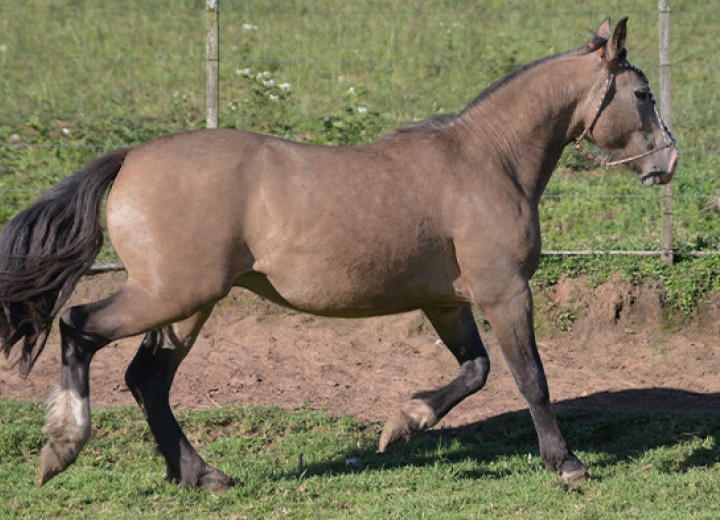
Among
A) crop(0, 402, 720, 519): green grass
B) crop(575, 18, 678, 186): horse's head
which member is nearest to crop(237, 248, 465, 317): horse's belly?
crop(0, 402, 720, 519): green grass

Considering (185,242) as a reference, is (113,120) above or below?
below

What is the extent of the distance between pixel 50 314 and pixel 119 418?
1.67m

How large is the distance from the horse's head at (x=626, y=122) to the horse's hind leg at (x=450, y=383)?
1.28m

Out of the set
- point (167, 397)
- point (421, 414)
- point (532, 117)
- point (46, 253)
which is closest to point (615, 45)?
point (532, 117)

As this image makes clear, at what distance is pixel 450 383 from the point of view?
5.75 meters

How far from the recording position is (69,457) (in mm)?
4828

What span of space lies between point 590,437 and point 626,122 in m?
2.13

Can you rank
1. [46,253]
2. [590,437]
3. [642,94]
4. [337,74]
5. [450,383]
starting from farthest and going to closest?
1. [337,74]
2. [590,437]
3. [450,383]
4. [642,94]
5. [46,253]

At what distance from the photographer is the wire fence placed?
9.75m

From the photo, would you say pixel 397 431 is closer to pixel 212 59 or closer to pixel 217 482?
pixel 217 482

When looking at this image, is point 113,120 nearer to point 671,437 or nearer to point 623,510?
point 671,437

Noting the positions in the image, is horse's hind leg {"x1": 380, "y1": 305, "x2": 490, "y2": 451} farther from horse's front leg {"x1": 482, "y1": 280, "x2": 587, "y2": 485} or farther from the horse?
horse's front leg {"x1": 482, "y1": 280, "x2": 587, "y2": 485}

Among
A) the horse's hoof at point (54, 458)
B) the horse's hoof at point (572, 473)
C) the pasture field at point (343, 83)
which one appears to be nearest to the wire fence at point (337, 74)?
the pasture field at point (343, 83)

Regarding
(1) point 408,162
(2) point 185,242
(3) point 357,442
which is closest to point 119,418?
(3) point 357,442
